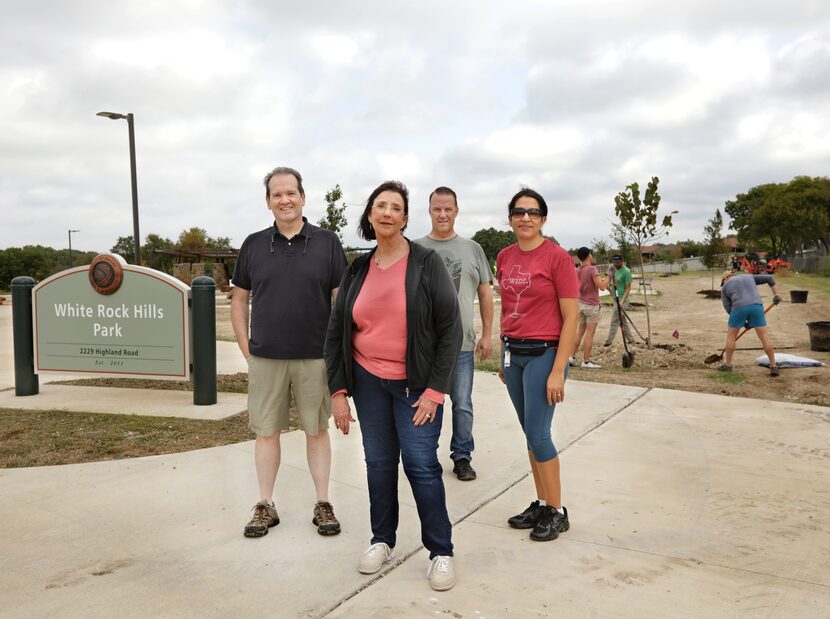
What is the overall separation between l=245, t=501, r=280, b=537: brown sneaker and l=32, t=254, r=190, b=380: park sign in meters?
3.48

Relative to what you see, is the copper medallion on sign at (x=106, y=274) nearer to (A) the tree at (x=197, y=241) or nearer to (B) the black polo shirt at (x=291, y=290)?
(B) the black polo shirt at (x=291, y=290)

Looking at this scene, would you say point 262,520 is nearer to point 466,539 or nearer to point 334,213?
point 466,539

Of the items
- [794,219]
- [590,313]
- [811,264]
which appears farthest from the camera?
Result: [794,219]

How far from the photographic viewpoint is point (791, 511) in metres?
3.85

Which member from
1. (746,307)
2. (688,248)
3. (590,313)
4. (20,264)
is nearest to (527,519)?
(746,307)

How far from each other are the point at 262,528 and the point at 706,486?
2.66m

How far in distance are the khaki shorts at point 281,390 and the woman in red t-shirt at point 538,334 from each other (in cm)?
99

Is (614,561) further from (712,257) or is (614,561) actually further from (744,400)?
(712,257)

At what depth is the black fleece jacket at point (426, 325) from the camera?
113 inches

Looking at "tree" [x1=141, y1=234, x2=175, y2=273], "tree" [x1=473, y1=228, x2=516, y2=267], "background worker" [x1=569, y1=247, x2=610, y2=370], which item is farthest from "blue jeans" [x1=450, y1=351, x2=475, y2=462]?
"tree" [x1=473, y1=228, x2=516, y2=267]

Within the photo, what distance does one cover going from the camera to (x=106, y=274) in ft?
22.9

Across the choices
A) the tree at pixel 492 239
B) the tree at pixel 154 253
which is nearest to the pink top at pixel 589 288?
the tree at pixel 154 253

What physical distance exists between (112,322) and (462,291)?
4.30 meters

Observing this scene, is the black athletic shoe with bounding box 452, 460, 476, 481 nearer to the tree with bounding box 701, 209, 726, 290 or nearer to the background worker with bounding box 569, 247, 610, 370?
the background worker with bounding box 569, 247, 610, 370
